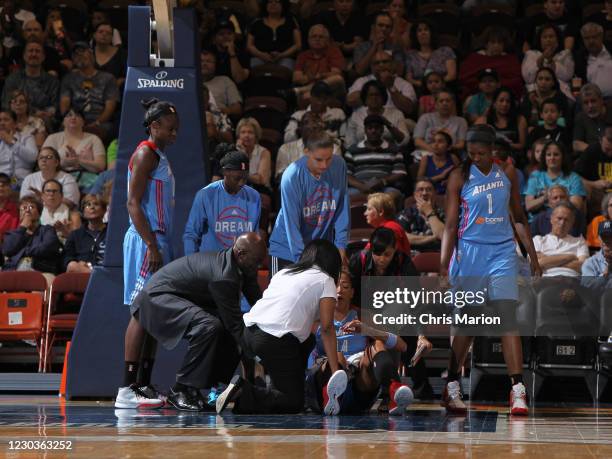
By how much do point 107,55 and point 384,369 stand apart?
7.97m

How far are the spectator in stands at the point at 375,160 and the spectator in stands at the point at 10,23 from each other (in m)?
4.81

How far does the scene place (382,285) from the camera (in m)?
7.78

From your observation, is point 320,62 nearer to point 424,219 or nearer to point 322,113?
point 322,113

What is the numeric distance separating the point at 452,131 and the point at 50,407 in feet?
20.7

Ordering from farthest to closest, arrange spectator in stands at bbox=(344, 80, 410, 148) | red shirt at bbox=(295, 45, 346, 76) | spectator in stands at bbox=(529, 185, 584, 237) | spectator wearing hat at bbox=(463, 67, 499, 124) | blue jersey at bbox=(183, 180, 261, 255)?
red shirt at bbox=(295, 45, 346, 76) → spectator wearing hat at bbox=(463, 67, 499, 124) → spectator in stands at bbox=(344, 80, 410, 148) → spectator in stands at bbox=(529, 185, 584, 237) → blue jersey at bbox=(183, 180, 261, 255)

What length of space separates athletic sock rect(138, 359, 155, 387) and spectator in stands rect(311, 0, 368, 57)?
7251 millimetres

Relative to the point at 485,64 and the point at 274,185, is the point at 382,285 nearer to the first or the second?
the point at 274,185

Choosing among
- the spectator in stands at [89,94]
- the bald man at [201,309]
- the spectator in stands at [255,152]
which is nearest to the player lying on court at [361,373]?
the bald man at [201,309]

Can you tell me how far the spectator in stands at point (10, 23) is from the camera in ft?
45.3

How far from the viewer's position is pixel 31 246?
10.7m

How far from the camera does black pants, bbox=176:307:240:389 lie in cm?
687

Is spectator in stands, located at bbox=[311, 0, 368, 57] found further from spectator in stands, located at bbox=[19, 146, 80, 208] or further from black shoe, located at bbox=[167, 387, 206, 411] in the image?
black shoe, located at bbox=[167, 387, 206, 411]

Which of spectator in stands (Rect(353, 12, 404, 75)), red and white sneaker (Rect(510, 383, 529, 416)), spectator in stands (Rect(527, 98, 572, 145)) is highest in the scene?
spectator in stands (Rect(353, 12, 404, 75))

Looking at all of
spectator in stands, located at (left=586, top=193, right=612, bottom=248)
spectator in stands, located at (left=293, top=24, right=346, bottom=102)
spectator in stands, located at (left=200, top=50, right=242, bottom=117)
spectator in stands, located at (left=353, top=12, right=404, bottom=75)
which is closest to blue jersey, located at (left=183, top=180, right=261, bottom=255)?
spectator in stands, located at (left=586, top=193, right=612, bottom=248)
